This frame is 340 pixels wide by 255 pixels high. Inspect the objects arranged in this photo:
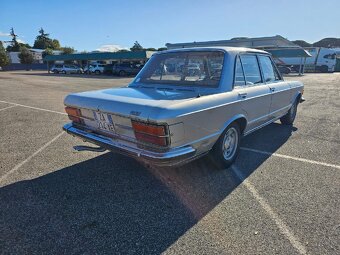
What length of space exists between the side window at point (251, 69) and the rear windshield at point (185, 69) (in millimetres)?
550

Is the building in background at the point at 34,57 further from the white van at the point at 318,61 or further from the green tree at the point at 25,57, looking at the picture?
the white van at the point at 318,61

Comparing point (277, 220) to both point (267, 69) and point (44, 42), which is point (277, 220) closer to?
point (267, 69)

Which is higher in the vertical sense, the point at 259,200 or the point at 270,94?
the point at 270,94

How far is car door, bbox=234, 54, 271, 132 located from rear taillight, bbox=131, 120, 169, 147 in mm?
1576

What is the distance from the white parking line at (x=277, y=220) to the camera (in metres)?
2.40

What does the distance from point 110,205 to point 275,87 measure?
12.2 ft

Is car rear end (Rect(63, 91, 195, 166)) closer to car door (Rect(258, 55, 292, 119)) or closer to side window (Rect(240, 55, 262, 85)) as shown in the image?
side window (Rect(240, 55, 262, 85))

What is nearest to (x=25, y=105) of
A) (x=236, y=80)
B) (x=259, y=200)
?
(x=236, y=80)

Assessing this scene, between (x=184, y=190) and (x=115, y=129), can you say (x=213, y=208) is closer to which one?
(x=184, y=190)

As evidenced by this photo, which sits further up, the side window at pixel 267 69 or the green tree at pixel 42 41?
the green tree at pixel 42 41

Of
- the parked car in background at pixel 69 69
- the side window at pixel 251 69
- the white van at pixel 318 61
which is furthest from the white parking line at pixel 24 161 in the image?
the parked car in background at pixel 69 69

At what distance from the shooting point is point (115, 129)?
324cm

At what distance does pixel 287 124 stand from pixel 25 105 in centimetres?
889

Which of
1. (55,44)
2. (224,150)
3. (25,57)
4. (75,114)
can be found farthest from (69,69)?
(55,44)
